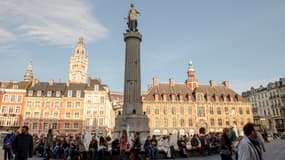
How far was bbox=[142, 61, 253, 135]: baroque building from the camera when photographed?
141 ft

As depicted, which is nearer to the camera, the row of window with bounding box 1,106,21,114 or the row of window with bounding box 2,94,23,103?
the row of window with bounding box 1,106,21,114

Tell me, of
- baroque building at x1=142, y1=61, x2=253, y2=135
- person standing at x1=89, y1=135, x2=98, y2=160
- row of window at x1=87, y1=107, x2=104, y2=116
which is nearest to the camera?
person standing at x1=89, y1=135, x2=98, y2=160

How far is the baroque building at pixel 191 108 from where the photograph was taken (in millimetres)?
42938

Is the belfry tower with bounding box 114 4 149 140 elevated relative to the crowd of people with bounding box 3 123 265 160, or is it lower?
elevated

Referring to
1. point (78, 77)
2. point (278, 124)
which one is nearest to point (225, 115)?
point (278, 124)

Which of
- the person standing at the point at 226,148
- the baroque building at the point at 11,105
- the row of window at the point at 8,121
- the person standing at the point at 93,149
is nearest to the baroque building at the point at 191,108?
the baroque building at the point at 11,105

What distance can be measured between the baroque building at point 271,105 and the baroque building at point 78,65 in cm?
8598

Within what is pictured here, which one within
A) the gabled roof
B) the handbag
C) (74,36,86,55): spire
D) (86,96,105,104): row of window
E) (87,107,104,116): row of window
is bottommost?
the handbag

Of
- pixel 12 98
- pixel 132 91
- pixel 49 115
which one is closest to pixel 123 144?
pixel 132 91

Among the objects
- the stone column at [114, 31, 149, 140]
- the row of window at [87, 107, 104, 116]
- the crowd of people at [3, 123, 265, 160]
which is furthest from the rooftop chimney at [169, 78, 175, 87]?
the stone column at [114, 31, 149, 140]

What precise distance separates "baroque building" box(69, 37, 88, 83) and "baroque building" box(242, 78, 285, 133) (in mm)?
85983

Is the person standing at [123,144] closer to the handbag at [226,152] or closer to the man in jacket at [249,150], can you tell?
the handbag at [226,152]

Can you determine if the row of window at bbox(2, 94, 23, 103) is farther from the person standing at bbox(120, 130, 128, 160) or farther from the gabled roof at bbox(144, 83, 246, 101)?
the person standing at bbox(120, 130, 128, 160)

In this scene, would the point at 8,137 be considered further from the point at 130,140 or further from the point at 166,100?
the point at 166,100
